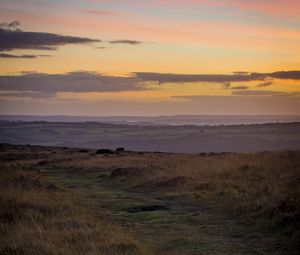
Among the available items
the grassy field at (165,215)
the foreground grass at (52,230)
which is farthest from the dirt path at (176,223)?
the foreground grass at (52,230)

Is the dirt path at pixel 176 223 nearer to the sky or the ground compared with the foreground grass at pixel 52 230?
nearer to the ground

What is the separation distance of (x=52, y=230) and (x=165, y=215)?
629cm

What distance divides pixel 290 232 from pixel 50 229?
681cm

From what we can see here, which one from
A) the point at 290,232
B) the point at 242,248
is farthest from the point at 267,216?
the point at 242,248

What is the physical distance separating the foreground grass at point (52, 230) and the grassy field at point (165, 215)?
2cm

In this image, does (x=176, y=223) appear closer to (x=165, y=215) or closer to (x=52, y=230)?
(x=165, y=215)

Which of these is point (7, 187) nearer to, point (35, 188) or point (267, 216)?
point (35, 188)

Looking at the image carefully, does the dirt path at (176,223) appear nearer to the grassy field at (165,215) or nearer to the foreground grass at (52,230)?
the grassy field at (165,215)

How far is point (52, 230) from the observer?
42.6 ft

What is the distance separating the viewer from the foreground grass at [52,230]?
36.4ft

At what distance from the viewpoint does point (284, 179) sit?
2342 cm

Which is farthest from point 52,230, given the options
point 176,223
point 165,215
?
point 165,215

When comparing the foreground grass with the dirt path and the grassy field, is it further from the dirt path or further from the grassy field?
the dirt path

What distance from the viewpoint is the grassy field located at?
1215 centimetres
